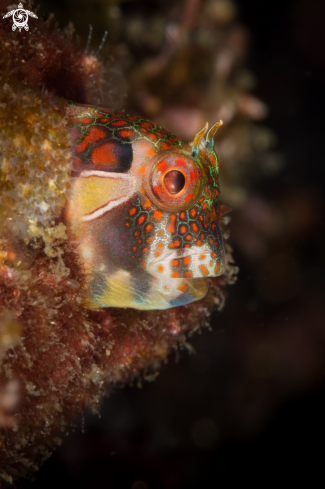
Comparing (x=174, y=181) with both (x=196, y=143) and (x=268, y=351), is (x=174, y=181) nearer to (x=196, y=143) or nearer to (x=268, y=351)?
(x=196, y=143)

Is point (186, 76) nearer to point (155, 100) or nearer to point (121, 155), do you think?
point (155, 100)

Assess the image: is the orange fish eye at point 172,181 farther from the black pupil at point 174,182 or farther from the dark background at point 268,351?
→ the dark background at point 268,351

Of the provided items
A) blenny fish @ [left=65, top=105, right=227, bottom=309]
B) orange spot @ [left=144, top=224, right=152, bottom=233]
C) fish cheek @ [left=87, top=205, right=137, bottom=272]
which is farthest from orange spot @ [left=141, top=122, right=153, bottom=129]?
orange spot @ [left=144, top=224, right=152, bottom=233]

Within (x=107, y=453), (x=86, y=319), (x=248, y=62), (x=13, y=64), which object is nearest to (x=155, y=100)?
(x=248, y=62)

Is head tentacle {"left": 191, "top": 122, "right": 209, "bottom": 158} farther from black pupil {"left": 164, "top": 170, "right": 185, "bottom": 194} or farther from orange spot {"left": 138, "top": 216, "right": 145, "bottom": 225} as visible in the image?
orange spot {"left": 138, "top": 216, "right": 145, "bottom": 225}

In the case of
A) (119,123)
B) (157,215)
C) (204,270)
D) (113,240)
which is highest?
(119,123)

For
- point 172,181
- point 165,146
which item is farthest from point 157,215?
point 165,146

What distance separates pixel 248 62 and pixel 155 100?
3175mm

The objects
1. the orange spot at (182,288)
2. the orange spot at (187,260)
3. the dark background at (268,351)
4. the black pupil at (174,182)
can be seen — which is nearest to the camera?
the black pupil at (174,182)

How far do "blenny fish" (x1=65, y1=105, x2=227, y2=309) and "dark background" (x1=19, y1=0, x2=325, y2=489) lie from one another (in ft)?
15.2

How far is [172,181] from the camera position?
2.43 metres

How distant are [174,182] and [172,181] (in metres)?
0.02

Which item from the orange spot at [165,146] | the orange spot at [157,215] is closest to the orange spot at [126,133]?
the orange spot at [165,146]

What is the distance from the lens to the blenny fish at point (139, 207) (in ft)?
8.13
